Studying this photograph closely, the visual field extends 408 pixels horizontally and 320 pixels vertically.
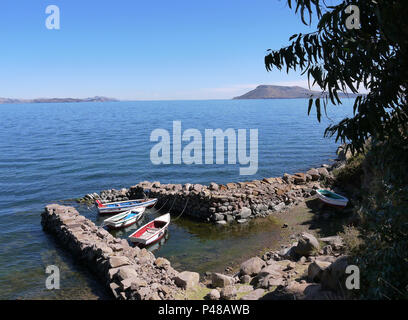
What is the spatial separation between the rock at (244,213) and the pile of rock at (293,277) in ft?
21.1

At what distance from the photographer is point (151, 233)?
68.7ft

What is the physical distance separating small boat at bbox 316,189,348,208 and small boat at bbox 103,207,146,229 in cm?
1391

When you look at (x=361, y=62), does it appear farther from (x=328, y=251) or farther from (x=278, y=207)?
(x=278, y=207)

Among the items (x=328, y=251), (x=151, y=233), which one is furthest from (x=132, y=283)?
(x=328, y=251)

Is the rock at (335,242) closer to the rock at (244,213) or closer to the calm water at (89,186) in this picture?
the calm water at (89,186)

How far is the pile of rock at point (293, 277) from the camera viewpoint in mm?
9148

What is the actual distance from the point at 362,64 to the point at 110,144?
2313 inches

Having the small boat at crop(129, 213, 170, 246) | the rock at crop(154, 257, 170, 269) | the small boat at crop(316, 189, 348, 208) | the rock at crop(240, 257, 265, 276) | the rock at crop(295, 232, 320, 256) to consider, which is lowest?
the small boat at crop(129, 213, 170, 246)

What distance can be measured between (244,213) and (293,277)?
11364 millimetres

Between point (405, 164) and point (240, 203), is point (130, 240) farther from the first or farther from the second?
point (405, 164)

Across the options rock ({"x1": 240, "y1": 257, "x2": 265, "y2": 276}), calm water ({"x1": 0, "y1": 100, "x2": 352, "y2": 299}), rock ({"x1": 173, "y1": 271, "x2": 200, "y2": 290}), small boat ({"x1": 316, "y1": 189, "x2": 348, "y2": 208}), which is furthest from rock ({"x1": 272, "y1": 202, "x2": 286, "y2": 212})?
rock ({"x1": 173, "y1": 271, "x2": 200, "y2": 290})

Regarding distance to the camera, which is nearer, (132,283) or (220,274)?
(132,283)

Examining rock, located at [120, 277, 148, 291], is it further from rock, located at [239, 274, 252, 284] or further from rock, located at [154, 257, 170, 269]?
rock, located at [239, 274, 252, 284]

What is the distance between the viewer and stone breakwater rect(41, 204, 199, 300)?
12.7 meters
